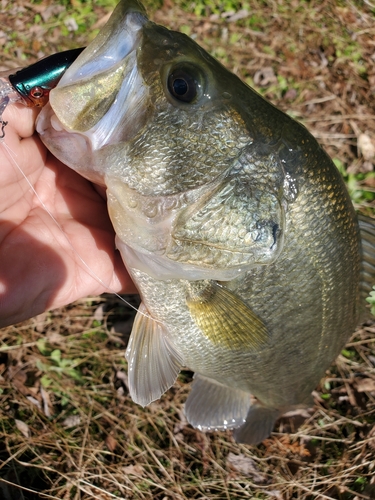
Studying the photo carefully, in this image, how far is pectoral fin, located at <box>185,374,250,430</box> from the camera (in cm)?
259

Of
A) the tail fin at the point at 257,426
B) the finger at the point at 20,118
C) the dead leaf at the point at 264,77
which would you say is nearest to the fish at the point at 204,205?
the finger at the point at 20,118

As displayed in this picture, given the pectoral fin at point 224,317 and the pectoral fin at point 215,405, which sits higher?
the pectoral fin at point 224,317

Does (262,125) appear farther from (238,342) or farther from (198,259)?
(238,342)

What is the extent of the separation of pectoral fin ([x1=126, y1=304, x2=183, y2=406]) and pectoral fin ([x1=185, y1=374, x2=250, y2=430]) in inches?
15.4

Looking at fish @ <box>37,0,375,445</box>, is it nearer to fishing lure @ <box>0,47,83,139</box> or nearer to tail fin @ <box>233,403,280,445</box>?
fishing lure @ <box>0,47,83,139</box>

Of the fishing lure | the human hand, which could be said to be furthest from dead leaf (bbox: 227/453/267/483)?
the fishing lure

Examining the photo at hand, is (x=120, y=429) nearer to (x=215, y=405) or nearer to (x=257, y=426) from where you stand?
(x=215, y=405)

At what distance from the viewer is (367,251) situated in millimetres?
2219

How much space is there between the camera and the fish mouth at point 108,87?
1493 millimetres

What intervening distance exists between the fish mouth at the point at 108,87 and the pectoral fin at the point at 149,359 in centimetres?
95

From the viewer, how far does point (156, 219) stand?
1.69 metres

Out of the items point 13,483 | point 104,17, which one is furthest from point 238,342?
point 104,17

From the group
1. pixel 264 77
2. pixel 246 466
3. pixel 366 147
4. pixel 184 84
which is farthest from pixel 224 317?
pixel 264 77

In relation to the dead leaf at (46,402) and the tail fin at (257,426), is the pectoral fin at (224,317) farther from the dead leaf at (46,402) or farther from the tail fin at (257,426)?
the dead leaf at (46,402)
